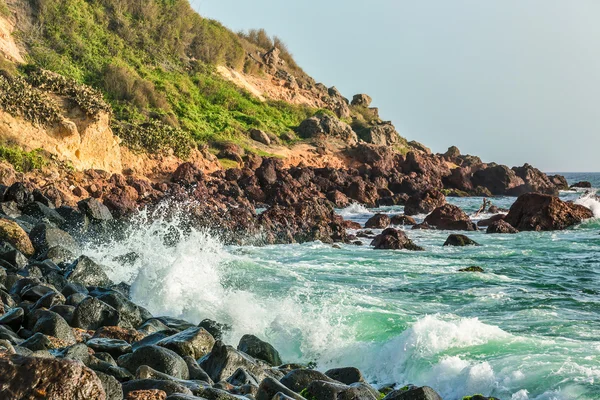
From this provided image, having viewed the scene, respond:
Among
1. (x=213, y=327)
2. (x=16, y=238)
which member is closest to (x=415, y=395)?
(x=213, y=327)

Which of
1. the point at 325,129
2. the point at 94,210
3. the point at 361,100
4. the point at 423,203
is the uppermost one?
the point at 361,100

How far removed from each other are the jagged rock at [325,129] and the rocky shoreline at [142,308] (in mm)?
11216

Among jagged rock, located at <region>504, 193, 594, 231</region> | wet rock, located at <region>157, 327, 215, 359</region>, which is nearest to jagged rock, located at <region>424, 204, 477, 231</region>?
jagged rock, located at <region>504, 193, 594, 231</region>

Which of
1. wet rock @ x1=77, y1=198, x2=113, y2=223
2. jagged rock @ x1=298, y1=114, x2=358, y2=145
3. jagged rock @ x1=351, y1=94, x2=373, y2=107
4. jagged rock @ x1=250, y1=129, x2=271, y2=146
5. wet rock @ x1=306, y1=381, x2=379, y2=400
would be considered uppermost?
jagged rock @ x1=351, y1=94, x2=373, y2=107

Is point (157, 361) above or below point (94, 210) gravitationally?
below

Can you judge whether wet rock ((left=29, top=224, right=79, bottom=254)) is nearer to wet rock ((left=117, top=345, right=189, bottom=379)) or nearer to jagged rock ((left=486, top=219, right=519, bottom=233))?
wet rock ((left=117, top=345, right=189, bottom=379))

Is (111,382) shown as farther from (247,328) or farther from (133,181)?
(133,181)

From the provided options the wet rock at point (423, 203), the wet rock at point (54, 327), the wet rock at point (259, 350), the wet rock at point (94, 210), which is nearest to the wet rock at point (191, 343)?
the wet rock at point (259, 350)

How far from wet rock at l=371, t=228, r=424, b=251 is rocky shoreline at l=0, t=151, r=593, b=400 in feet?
0.14

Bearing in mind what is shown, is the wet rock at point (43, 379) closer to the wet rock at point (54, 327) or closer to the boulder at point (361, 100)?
the wet rock at point (54, 327)

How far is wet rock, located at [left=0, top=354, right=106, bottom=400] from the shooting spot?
150 inches

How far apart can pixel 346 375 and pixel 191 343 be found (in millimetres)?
1728

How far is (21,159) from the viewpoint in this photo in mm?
25531

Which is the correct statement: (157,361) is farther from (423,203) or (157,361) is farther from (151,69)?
(151,69)
